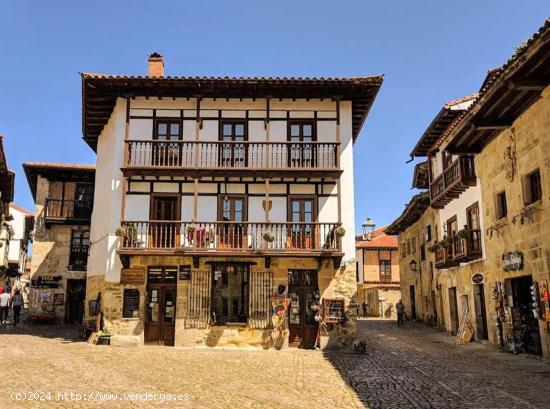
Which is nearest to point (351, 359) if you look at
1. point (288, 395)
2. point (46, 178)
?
point (288, 395)

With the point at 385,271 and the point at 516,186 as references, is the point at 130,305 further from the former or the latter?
the point at 385,271

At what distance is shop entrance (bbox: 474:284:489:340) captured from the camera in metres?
18.1

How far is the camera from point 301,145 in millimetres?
18641

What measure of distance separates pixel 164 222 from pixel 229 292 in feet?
10.8

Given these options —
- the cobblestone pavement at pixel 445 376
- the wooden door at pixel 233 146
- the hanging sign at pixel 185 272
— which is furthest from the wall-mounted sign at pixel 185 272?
the cobblestone pavement at pixel 445 376

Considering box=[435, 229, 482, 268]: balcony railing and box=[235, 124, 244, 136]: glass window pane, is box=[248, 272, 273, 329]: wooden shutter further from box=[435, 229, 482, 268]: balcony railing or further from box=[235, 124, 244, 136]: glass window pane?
box=[435, 229, 482, 268]: balcony railing

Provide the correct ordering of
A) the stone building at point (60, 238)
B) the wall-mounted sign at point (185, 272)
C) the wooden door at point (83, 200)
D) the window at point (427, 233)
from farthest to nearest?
the wooden door at point (83, 200) < the stone building at point (60, 238) < the window at point (427, 233) < the wall-mounted sign at point (185, 272)

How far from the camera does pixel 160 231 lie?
18.0m

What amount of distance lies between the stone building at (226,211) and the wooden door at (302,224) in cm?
4

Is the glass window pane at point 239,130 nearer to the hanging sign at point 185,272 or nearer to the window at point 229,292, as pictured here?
the window at point 229,292

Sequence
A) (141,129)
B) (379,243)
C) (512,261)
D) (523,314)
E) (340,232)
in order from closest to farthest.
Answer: (512,261), (523,314), (340,232), (141,129), (379,243)

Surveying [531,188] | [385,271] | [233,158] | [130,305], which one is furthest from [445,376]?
[385,271]

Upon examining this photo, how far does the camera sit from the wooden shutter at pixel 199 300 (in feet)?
57.4

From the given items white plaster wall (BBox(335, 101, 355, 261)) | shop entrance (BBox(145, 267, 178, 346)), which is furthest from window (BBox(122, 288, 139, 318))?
white plaster wall (BBox(335, 101, 355, 261))
